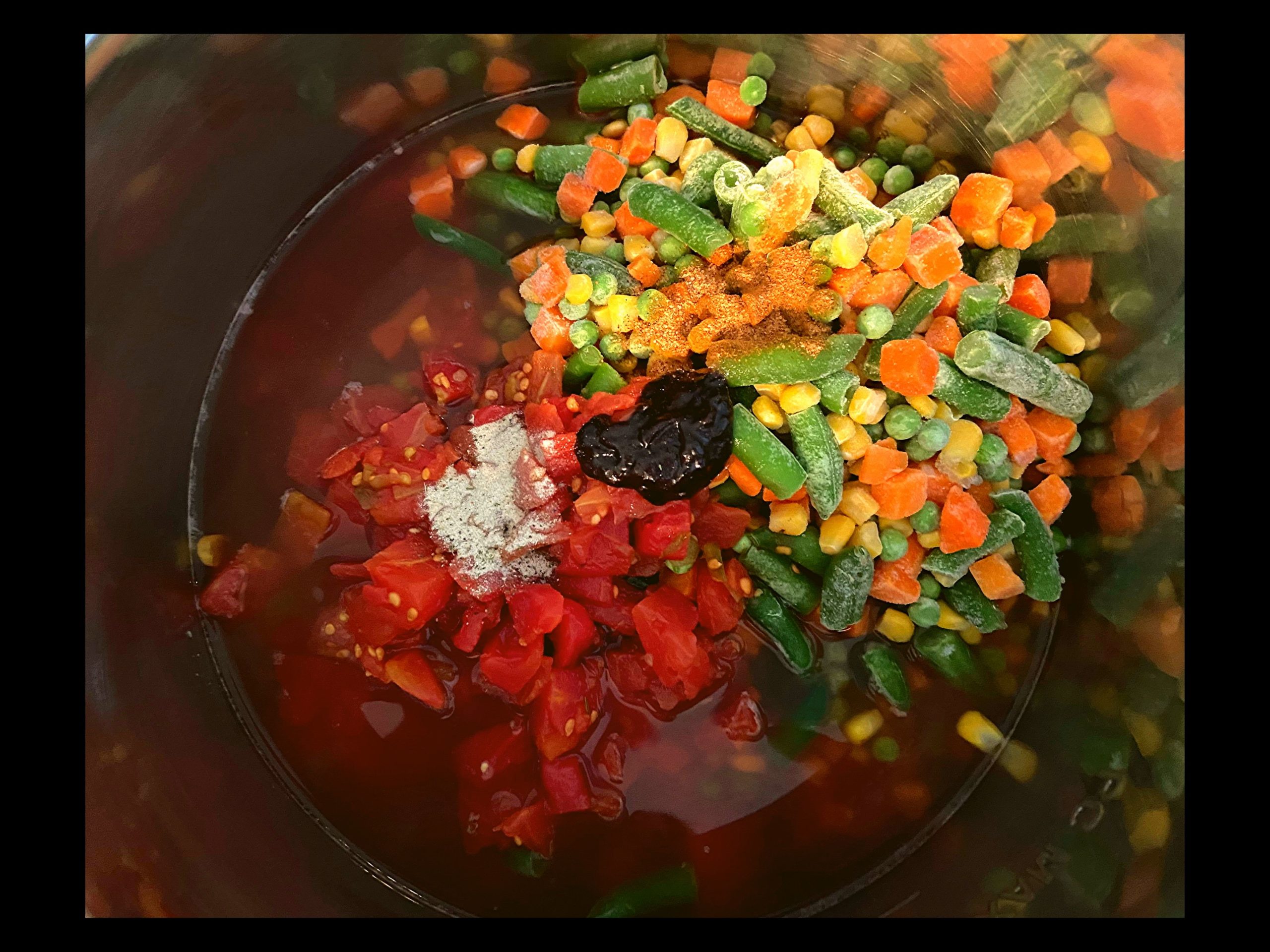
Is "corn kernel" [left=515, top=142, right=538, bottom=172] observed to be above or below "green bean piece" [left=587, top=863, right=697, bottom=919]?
above

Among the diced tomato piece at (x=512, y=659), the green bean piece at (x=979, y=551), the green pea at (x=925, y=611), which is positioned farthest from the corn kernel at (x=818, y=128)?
the diced tomato piece at (x=512, y=659)

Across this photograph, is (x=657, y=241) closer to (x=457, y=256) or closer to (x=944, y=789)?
(x=457, y=256)

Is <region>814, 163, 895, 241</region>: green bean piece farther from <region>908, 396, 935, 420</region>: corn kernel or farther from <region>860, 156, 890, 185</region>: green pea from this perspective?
<region>908, 396, 935, 420</region>: corn kernel

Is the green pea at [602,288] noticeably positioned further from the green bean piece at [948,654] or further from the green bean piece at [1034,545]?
the green bean piece at [948,654]

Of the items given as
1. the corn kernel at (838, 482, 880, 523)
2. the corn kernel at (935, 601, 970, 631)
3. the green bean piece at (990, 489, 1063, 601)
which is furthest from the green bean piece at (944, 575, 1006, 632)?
the corn kernel at (838, 482, 880, 523)

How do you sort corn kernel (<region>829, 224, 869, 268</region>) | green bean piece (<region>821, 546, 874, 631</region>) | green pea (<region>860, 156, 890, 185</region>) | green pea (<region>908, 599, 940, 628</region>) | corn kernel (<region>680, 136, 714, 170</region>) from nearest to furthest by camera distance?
corn kernel (<region>829, 224, 869, 268</region>) < green bean piece (<region>821, 546, 874, 631</region>) < green pea (<region>908, 599, 940, 628</region>) < corn kernel (<region>680, 136, 714, 170</region>) < green pea (<region>860, 156, 890, 185</region>)

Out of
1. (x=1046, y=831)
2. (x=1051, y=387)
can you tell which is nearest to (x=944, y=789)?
(x=1046, y=831)
